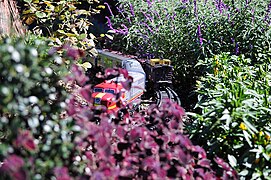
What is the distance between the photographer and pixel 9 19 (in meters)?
3.79

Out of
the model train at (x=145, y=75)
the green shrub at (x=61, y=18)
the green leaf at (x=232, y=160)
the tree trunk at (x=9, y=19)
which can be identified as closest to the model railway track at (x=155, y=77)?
the model train at (x=145, y=75)

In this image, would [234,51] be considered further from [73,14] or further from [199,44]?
[73,14]

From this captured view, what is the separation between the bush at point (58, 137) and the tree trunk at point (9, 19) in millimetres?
Answer: 2049

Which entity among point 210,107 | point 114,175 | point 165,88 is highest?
point 114,175

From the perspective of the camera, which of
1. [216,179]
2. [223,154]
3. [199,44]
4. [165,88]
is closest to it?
[216,179]

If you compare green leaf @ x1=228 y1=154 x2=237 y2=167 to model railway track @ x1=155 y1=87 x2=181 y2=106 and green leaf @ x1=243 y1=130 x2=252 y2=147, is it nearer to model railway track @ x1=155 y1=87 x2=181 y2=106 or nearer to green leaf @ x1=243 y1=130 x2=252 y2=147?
green leaf @ x1=243 y1=130 x2=252 y2=147

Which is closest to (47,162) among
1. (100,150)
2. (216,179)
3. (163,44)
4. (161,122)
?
(100,150)

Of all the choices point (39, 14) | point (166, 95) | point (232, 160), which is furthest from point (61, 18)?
point (232, 160)

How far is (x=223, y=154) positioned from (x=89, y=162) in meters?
0.97

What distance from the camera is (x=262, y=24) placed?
4211 mm

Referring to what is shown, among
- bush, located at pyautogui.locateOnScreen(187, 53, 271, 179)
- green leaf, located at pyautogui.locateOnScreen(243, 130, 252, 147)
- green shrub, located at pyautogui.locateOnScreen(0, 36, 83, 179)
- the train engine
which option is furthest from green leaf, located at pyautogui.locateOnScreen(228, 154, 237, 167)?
green shrub, located at pyautogui.locateOnScreen(0, 36, 83, 179)

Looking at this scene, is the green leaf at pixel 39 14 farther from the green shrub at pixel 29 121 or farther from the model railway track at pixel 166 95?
the green shrub at pixel 29 121

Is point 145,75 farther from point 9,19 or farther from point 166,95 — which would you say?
point 9,19

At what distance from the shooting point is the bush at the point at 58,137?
55.8 inches
